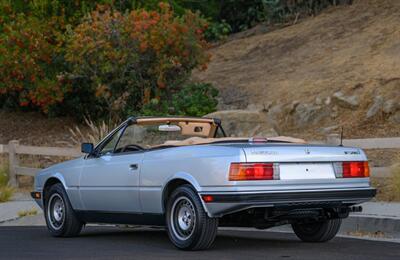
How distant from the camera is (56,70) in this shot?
2505 cm

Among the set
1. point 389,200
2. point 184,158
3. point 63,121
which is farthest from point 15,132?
point 184,158

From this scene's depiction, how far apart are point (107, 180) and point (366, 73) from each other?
13.4 m

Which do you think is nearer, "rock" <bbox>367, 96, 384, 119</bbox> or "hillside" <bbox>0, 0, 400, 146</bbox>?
"rock" <bbox>367, 96, 384, 119</bbox>

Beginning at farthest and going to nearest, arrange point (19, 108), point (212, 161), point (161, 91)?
point (19, 108), point (161, 91), point (212, 161)

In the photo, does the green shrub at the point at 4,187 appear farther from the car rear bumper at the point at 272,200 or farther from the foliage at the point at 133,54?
the car rear bumper at the point at 272,200

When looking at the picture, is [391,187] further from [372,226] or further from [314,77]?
[314,77]

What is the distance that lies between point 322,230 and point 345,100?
38.1ft

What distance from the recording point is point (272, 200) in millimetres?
9602

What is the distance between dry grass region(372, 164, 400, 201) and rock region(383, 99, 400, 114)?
579 centimetres

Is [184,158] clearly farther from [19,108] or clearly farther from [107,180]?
[19,108]

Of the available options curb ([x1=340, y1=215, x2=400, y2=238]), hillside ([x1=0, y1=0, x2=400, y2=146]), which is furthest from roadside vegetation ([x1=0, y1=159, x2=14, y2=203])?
curb ([x1=340, y1=215, x2=400, y2=238])

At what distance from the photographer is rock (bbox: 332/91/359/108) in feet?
72.3

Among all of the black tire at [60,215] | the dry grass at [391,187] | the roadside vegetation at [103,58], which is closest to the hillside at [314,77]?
the roadside vegetation at [103,58]

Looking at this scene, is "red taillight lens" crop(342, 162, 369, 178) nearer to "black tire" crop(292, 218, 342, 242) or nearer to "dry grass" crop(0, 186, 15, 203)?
"black tire" crop(292, 218, 342, 242)
